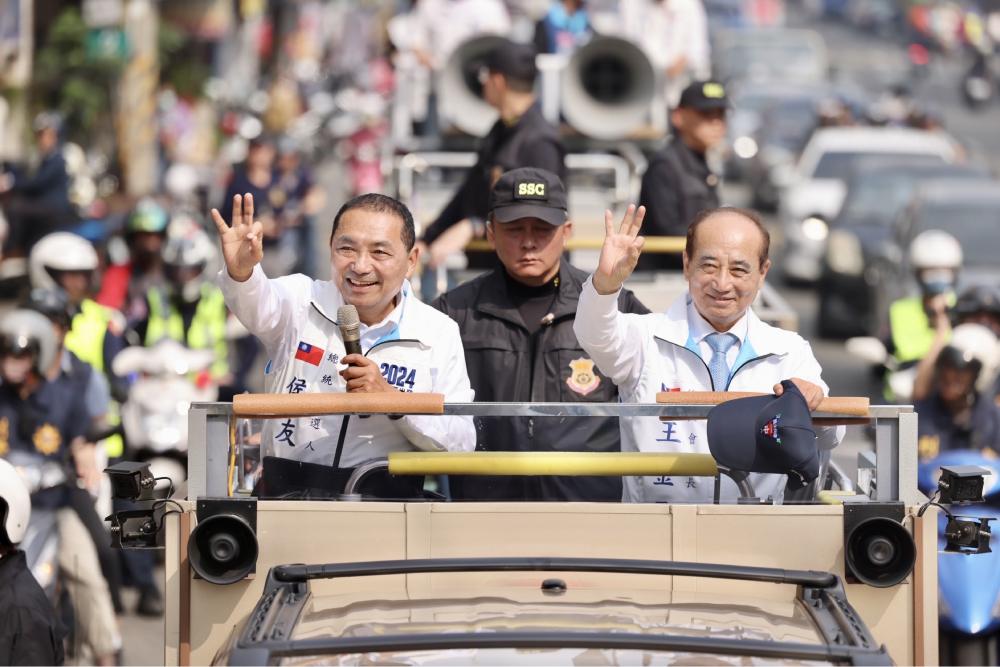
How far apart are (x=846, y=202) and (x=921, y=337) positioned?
815cm

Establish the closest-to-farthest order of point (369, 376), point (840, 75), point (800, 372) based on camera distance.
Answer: point (369, 376) < point (800, 372) < point (840, 75)

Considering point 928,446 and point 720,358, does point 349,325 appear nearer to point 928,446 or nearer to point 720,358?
point 720,358

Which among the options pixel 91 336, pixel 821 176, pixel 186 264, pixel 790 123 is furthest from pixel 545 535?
pixel 790 123

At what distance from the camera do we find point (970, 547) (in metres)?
3.64

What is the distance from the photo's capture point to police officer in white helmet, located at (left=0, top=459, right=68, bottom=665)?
425cm

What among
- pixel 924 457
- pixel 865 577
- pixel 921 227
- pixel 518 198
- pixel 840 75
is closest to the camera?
pixel 865 577

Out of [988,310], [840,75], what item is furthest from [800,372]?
[840,75]

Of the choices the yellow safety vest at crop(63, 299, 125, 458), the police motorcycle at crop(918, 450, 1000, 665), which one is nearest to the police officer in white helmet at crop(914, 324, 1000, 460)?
the police motorcycle at crop(918, 450, 1000, 665)

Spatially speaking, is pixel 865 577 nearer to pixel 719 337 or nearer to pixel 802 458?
pixel 802 458

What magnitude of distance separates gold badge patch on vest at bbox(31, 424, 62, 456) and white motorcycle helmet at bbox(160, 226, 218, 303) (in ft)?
8.07

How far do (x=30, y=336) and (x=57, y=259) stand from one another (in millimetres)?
1873

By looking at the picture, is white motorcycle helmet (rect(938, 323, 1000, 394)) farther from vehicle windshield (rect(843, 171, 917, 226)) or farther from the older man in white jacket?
vehicle windshield (rect(843, 171, 917, 226))

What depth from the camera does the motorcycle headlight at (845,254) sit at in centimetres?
1445

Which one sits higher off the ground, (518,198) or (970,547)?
(518,198)
